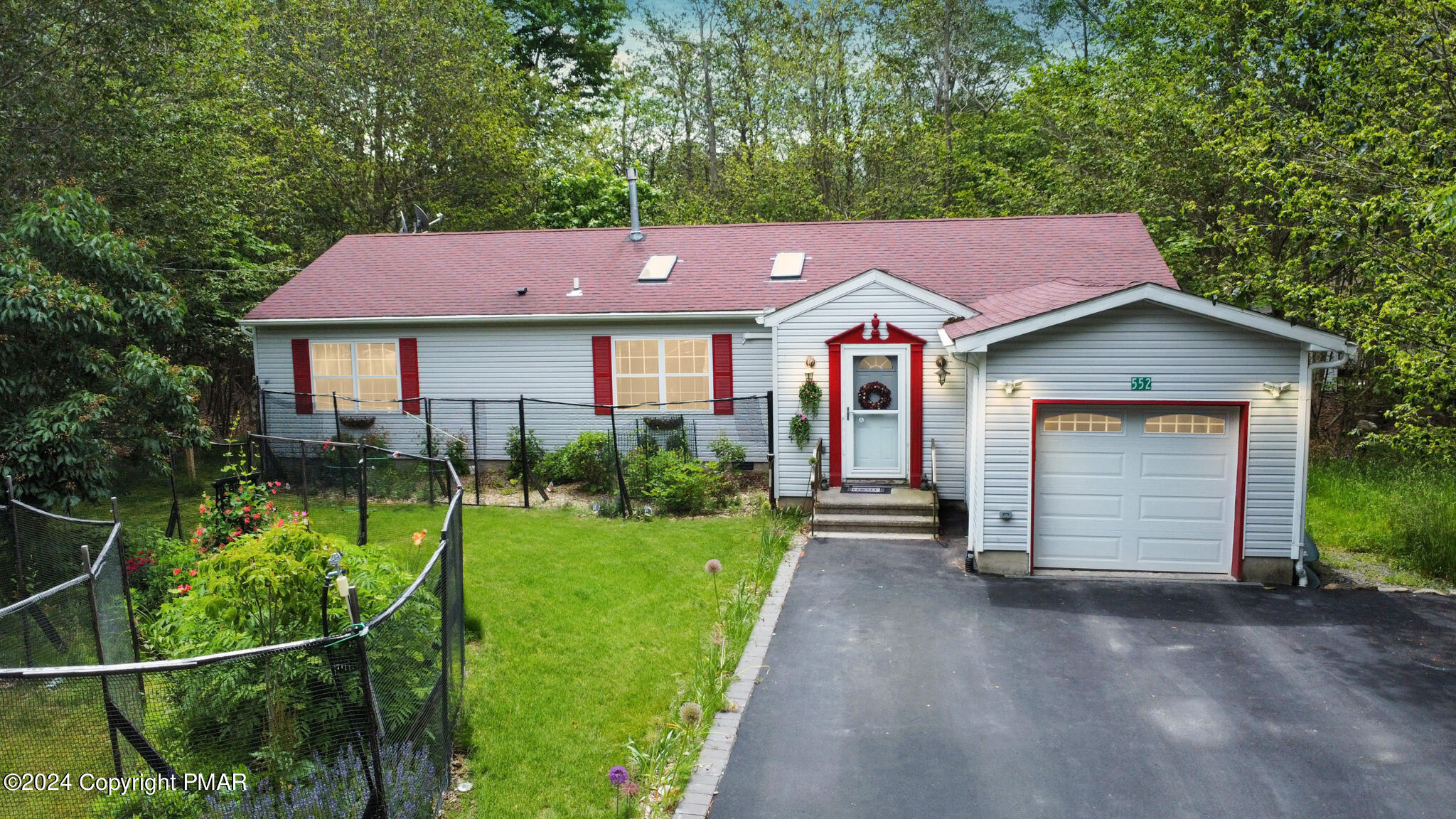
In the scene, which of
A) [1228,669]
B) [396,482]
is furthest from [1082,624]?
[396,482]

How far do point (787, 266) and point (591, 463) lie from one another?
16.7 feet

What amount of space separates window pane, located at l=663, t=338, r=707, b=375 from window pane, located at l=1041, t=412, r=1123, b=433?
640 cm

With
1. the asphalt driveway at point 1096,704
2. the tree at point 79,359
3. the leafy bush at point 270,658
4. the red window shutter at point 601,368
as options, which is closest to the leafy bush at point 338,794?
the leafy bush at point 270,658

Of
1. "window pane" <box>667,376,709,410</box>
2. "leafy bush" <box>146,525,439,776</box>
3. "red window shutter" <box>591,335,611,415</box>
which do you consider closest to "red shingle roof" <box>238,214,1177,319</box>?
"red window shutter" <box>591,335,611,415</box>

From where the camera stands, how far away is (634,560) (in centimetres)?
986

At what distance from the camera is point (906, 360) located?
1229 cm

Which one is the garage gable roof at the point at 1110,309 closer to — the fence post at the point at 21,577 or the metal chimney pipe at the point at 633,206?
the fence post at the point at 21,577

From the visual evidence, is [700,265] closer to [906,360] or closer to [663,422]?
[663,422]

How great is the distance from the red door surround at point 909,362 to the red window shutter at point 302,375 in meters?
9.75

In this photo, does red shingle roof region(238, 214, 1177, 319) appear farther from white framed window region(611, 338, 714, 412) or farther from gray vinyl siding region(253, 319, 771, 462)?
white framed window region(611, 338, 714, 412)

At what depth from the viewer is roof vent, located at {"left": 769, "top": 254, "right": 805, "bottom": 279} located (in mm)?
15312

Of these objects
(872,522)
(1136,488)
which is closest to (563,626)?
(872,522)

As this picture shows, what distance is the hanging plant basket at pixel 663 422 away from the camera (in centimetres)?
1457

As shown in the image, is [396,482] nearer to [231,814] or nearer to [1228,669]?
[231,814]
